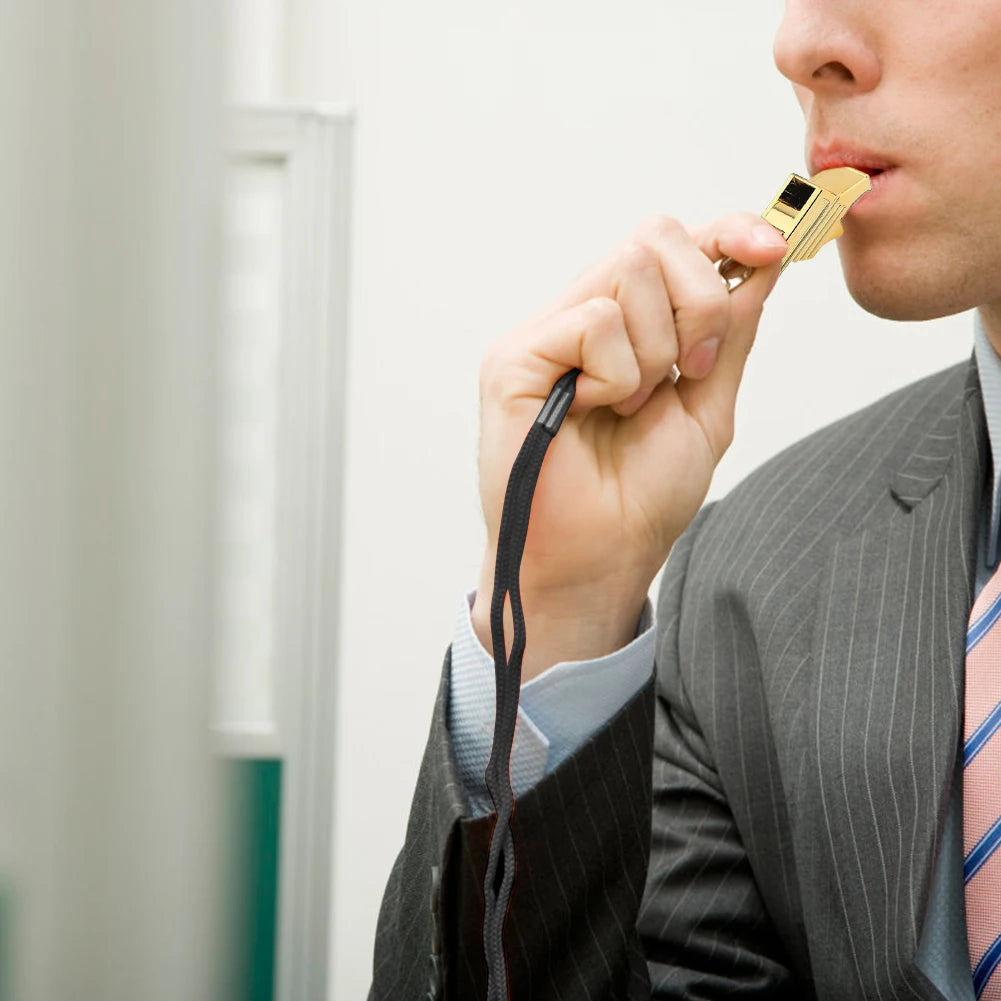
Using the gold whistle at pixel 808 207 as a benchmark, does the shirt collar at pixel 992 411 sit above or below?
below

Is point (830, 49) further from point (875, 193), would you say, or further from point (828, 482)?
point (828, 482)

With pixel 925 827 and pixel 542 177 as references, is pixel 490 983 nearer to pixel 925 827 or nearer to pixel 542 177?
pixel 925 827

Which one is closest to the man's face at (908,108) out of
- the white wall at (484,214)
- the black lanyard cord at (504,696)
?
the black lanyard cord at (504,696)

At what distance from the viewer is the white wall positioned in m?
1.95

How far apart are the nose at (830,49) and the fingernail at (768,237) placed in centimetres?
14

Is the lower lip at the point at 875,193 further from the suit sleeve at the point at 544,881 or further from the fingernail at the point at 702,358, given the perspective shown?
the suit sleeve at the point at 544,881

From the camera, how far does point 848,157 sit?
0.93 m

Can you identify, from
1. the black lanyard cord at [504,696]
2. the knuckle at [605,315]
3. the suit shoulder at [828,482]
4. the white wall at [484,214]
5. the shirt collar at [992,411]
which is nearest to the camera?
the black lanyard cord at [504,696]

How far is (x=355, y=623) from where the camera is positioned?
2000 mm

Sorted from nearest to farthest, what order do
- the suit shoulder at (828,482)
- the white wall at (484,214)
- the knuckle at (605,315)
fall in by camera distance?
1. the knuckle at (605,315)
2. the suit shoulder at (828,482)
3. the white wall at (484,214)

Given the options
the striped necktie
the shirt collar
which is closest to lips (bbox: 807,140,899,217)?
the shirt collar

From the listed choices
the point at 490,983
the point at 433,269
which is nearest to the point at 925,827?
the point at 490,983

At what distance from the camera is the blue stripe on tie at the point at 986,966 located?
36.0 inches

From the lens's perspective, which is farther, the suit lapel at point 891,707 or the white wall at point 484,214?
the white wall at point 484,214
